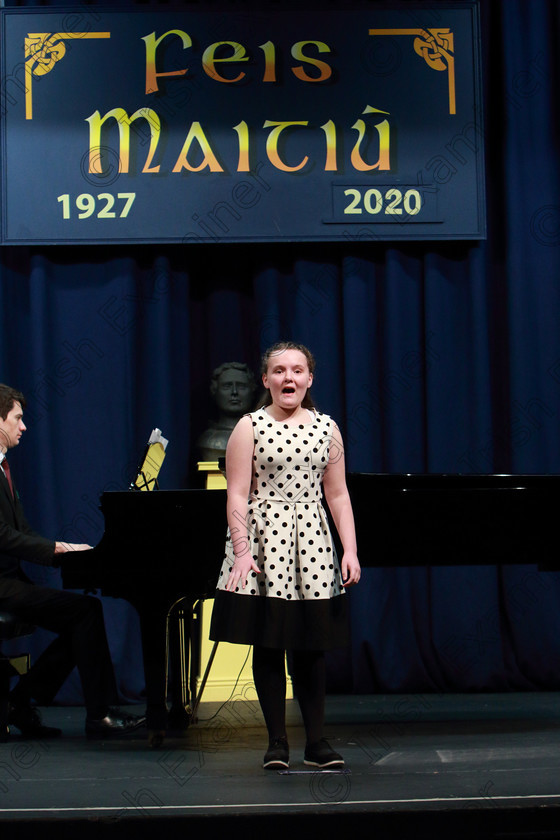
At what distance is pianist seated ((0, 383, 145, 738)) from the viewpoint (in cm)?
357

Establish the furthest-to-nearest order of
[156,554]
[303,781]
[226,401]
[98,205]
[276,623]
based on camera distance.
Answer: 1. [98,205]
2. [226,401]
3. [156,554]
4. [276,623]
5. [303,781]

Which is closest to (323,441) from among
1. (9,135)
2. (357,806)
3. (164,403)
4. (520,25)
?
(357,806)

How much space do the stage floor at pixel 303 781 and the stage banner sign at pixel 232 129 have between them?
2350 millimetres

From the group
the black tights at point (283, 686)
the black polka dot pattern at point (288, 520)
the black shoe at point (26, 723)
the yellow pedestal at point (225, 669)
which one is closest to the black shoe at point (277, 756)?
the black tights at point (283, 686)

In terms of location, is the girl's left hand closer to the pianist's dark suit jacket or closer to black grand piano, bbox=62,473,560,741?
black grand piano, bbox=62,473,560,741

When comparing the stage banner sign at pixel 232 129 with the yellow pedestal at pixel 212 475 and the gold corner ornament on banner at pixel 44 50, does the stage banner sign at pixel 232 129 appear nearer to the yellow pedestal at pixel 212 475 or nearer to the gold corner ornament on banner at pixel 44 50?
the gold corner ornament on banner at pixel 44 50

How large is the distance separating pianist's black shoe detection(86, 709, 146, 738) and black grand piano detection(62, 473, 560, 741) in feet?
0.81

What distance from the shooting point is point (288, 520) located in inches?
113

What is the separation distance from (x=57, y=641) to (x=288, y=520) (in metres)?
1.36

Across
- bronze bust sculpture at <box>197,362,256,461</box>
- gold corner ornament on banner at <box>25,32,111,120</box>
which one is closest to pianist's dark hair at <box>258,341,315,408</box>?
bronze bust sculpture at <box>197,362,256,461</box>

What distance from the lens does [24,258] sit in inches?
197

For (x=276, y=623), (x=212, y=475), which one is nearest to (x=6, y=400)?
(x=212, y=475)

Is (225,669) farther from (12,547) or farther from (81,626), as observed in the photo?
(12,547)

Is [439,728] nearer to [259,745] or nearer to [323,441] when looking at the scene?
[259,745]
